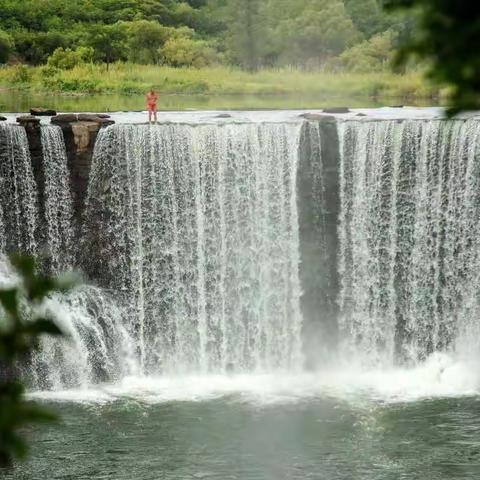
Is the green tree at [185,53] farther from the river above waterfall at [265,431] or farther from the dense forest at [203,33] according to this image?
the river above waterfall at [265,431]

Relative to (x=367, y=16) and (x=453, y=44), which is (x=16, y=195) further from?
(x=367, y=16)

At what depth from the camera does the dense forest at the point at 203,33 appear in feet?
152

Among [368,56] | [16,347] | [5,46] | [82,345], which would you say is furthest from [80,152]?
[368,56]

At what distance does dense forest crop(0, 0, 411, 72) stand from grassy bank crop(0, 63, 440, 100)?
4.93ft

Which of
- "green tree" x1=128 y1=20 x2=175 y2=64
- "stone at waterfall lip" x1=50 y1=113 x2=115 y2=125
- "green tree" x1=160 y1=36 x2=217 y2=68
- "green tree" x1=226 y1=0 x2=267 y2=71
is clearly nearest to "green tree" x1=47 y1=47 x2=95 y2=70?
"green tree" x1=128 y1=20 x2=175 y2=64

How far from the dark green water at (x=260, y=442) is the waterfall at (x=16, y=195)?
13.6 feet

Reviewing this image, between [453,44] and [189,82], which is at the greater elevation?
[453,44]

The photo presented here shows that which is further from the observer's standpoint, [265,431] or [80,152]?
[80,152]

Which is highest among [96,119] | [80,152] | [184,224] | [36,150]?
[96,119]

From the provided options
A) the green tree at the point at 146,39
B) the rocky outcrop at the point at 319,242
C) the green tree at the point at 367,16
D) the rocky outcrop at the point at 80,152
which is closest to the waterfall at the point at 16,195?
the rocky outcrop at the point at 80,152

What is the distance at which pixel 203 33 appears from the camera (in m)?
52.2

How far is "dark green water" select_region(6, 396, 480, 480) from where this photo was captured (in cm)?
1648

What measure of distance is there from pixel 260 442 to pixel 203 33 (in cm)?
3671

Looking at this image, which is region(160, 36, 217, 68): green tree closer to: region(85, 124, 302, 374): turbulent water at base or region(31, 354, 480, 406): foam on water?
region(85, 124, 302, 374): turbulent water at base
